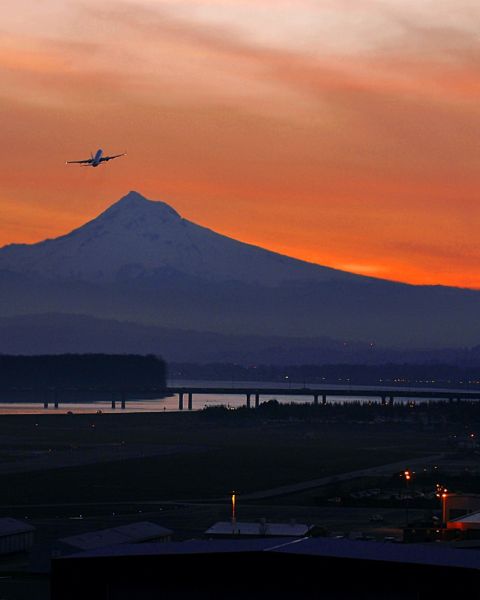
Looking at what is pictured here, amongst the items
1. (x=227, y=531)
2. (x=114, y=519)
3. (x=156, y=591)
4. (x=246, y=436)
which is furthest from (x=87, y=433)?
(x=156, y=591)

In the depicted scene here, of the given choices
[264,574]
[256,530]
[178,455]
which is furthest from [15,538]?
[178,455]

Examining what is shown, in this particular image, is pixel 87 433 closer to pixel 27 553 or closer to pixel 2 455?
pixel 2 455

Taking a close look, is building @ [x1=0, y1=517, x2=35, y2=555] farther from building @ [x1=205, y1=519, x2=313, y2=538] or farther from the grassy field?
the grassy field

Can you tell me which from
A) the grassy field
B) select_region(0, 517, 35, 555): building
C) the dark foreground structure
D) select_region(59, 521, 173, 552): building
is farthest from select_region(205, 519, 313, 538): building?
the dark foreground structure

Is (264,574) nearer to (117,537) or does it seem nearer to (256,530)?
(117,537)

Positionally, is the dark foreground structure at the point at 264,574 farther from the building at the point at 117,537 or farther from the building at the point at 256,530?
the building at the point at 256,530
